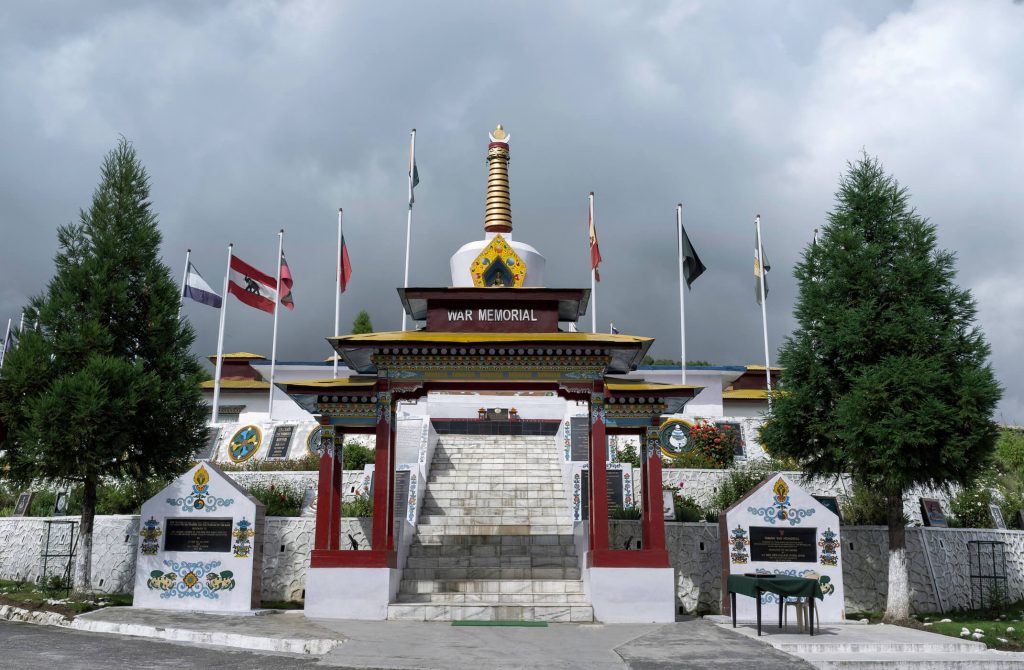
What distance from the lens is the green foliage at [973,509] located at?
66.9 feet

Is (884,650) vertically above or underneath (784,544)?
underneath

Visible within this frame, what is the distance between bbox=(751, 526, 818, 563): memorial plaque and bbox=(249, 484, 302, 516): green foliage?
11090 millimetres

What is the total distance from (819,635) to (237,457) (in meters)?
19.3

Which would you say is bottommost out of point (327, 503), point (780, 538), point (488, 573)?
point (488, 573)

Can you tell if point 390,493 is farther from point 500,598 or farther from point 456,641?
point 456,641

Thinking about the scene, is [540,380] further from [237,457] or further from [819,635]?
[237,457]

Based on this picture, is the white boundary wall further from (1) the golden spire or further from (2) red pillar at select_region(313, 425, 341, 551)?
(1) the golden spire

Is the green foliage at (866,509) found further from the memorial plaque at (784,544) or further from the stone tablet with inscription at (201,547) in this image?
the stone tablet with inscription at (201,547)

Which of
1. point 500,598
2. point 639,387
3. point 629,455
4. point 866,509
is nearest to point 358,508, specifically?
point 500,598

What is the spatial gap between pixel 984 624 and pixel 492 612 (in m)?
9.29

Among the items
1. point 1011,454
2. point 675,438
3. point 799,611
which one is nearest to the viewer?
point 799,611

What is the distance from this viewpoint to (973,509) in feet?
67.4

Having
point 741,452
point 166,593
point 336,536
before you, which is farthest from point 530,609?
point 741,452

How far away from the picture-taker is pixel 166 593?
16.1 m
